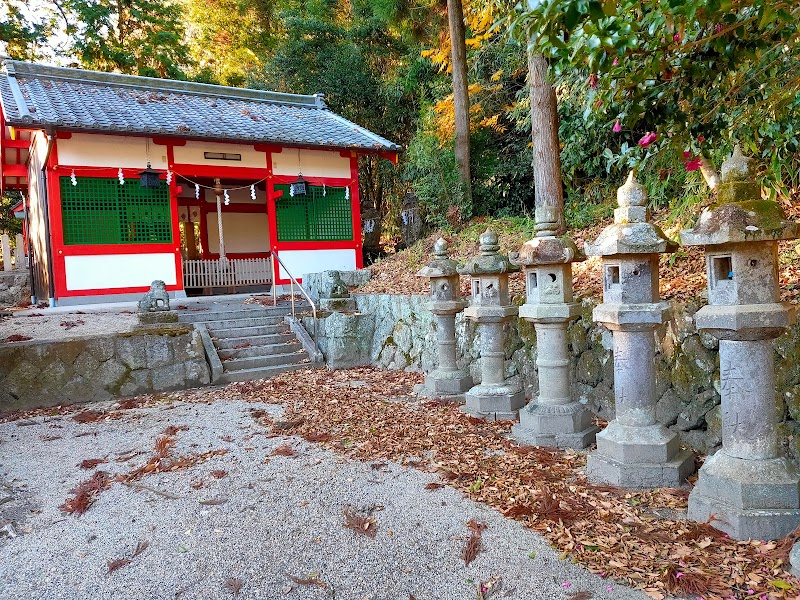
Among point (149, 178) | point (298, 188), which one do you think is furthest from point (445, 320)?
point (149, 178)

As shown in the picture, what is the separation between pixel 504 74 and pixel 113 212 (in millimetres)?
9158

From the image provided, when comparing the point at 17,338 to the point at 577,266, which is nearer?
the point at 577,266

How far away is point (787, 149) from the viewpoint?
406 centimetres

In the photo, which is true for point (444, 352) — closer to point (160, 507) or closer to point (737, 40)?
point (160, 507)

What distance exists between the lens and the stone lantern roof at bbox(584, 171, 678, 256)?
346 cm

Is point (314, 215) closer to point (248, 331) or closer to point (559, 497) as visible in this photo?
point (248, 331)

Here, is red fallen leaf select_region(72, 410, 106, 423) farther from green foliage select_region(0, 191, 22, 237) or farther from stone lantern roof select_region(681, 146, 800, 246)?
green foliage select_region(0, 191, 22, 237)

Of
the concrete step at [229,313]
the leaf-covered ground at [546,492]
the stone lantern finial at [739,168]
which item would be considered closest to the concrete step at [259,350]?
the concrete step at [229,313]

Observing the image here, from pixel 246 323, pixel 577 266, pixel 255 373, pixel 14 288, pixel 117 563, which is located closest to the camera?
pixel 117 563

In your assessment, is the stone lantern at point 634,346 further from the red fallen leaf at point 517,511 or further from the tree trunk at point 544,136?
the tree trunk at point 544,136

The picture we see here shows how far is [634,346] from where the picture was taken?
11.9 feet

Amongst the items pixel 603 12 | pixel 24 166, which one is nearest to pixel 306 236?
pixel 24 166

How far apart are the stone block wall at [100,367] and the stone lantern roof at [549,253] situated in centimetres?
500

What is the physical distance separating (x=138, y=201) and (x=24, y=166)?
18.9ft
